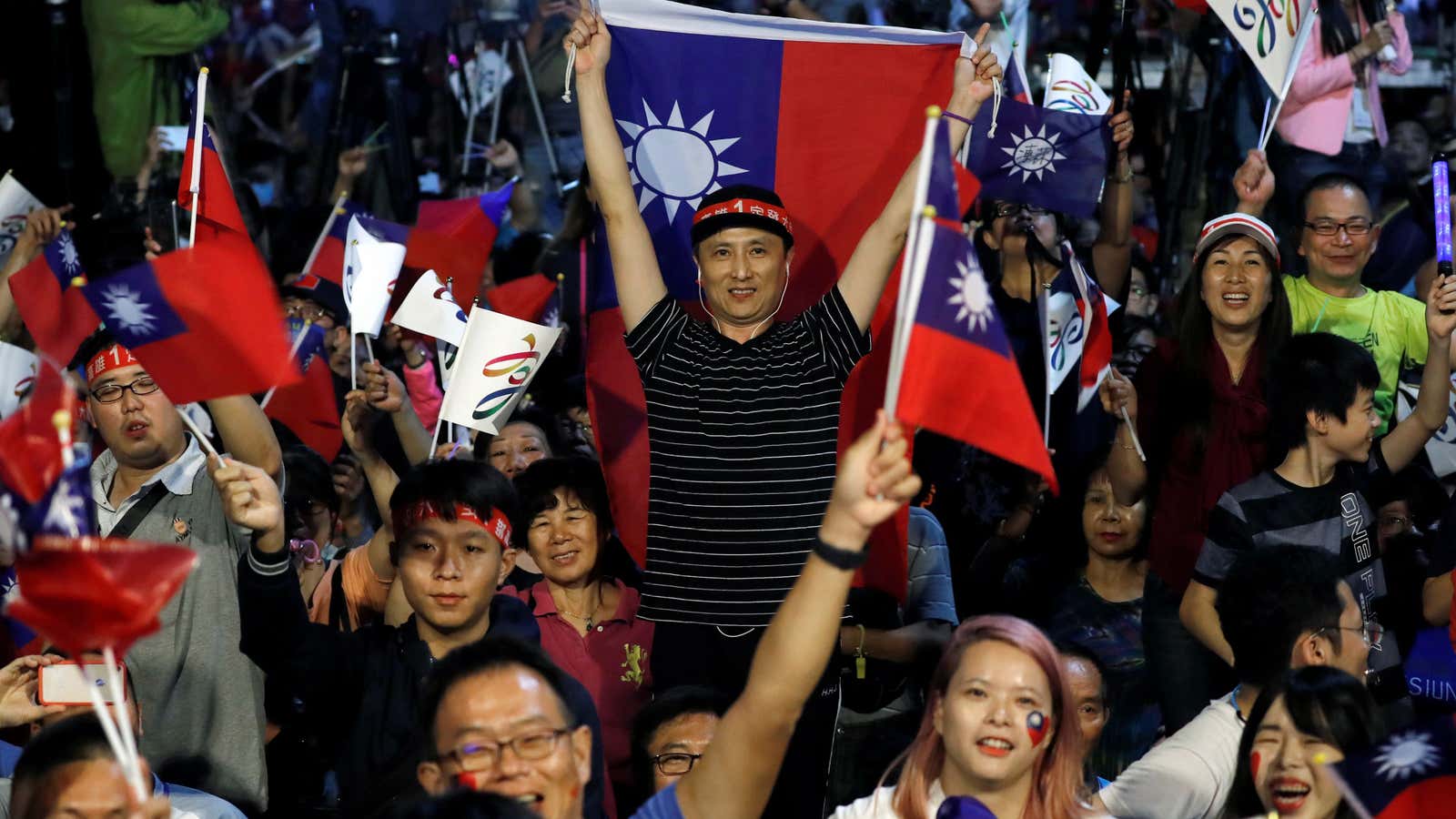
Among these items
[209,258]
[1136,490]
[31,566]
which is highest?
[209,258]

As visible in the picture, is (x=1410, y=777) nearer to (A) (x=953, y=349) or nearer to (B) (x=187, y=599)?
(A) (x=953, y=349)

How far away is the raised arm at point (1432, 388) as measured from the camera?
5.61m

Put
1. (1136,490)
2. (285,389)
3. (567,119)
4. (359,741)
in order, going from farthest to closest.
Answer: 1. (567,119)
2. (285,389)
3. (1136,490)
4. (359,741)

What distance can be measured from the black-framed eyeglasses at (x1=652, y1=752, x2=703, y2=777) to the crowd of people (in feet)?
0.05

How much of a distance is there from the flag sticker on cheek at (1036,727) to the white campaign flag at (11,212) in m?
4.97

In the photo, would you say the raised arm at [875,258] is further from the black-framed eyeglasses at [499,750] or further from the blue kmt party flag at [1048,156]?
the blue kmt party flag at [1048,156]

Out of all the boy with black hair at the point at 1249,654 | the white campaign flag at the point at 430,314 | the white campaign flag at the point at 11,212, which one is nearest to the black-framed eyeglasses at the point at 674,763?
the boy with black hair at the point at 1249,654

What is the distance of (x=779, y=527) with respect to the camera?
475cm

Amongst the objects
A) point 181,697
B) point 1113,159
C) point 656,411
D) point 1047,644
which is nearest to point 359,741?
point 181,697

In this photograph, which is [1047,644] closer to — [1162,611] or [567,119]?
[1162,611]

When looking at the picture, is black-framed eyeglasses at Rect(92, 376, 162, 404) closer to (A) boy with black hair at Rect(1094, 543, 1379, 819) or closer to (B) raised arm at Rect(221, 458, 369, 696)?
(B) raised arm at Rect(221, 458, 369, 696)

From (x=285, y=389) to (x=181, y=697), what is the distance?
1.97 m

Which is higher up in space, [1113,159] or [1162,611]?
[1113,159]

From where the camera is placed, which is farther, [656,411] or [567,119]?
[567,119]
